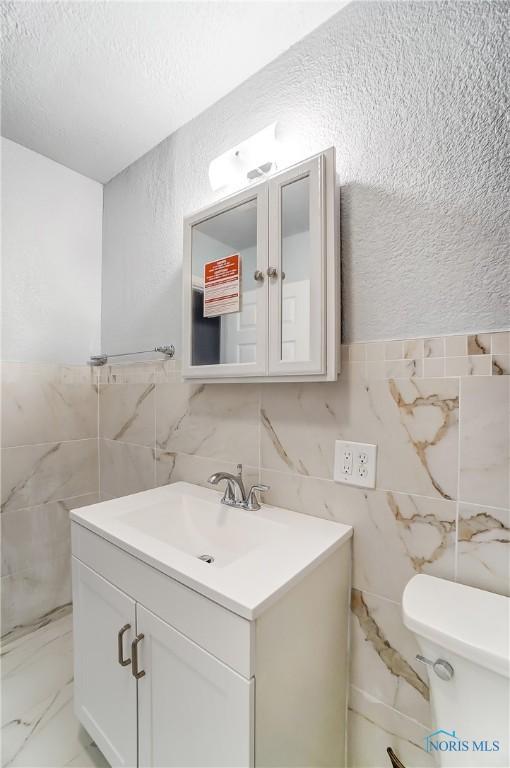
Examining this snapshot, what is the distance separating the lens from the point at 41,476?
1.64 meters

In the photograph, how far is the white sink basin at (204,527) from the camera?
1.02 m

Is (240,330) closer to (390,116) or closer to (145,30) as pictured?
(390,116)

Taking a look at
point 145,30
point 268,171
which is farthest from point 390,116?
point 145,30

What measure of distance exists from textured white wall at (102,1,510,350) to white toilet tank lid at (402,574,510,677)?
60 cm

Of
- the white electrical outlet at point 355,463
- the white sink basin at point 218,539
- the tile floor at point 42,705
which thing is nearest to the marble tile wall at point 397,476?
the white electrical outlet at point 355,463

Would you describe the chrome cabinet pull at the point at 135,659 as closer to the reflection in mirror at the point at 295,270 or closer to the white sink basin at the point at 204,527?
the white sink basin at the point at 204,527

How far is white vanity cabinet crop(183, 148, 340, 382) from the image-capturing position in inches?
36.7

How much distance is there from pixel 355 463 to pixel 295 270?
59cm

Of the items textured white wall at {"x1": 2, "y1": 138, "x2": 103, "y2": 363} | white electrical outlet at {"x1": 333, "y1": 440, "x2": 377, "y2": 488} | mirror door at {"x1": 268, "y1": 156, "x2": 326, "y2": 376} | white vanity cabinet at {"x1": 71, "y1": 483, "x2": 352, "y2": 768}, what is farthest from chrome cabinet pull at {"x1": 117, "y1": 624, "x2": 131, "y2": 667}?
textured white wall at {"x1": 2, "y1": 138, "x2": 103, "y2": 363}

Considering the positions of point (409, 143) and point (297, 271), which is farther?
point (297, 271)

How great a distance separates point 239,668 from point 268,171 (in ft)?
4.40

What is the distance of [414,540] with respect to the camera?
0.85 meters

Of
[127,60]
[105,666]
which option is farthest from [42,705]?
[127,60]

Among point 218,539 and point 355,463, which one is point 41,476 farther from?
point 355,463
